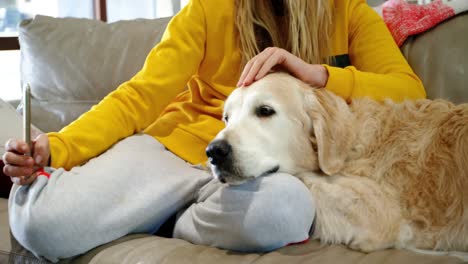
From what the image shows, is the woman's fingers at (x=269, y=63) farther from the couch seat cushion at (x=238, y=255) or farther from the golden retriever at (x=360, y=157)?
the couch seat cushion at (x=238, y=255)

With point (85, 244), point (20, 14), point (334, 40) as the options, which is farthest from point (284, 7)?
point (20, 14)

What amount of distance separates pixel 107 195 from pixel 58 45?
1.24 meters

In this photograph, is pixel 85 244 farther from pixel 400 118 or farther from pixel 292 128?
pixel 400 118

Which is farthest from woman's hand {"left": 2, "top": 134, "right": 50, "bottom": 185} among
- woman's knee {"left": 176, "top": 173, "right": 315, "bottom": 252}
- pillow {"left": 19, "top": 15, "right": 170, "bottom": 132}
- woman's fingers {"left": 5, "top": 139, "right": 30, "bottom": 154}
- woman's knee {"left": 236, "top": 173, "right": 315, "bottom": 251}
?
pillow {"left": 19, "top": 15, "right": 170, "bottom": 132}

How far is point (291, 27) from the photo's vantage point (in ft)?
4.98

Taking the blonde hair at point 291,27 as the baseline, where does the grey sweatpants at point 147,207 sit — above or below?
below

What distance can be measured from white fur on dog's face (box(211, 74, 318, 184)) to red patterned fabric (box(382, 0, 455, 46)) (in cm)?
59

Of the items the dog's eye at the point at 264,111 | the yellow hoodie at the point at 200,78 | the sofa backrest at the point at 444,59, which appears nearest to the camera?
the dog's eye at the point at 264,111

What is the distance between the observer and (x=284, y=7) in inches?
61.7

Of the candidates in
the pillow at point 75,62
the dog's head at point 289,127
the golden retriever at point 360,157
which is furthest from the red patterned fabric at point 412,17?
the pillow at point 75,62

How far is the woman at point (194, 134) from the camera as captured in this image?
45.8 inches

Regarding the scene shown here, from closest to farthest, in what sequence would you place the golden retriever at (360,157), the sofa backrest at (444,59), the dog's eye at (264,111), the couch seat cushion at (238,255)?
1. the couch seat cushion at (238,255)
2. the golden retriever at (360,157)
3. the dog's eye at (264,111)
4. the sofa backrest at (444,59)

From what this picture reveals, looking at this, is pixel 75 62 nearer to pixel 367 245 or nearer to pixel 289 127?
pixel 289 127

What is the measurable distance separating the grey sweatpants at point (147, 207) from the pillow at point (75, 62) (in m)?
0.89
